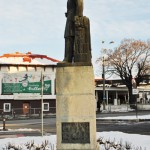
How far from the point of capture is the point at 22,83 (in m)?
59.7

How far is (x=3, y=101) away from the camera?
5744 cm

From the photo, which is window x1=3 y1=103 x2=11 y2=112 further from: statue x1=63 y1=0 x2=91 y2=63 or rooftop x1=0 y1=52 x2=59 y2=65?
statue x1=63 y1=0 x2=91 y2=63

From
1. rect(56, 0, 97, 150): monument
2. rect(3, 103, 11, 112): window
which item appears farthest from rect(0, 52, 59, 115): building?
rect(56, 0, 97, 150): monument

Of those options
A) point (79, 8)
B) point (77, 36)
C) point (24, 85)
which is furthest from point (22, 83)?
point (77, 36)

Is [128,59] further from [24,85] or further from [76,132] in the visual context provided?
[76,132]

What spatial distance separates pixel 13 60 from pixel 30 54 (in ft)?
12.1

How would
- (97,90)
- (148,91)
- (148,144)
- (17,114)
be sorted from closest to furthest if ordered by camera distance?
(148,144)
(17,114)
(97,90)
(148,91)

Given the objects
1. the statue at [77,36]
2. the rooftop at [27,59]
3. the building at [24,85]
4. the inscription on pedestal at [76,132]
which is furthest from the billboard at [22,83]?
the inscription on pedestal at [76,132]

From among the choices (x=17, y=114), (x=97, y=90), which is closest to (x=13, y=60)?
(x=17, y=114)

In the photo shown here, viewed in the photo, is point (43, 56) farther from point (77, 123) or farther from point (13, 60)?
point (77, 123)

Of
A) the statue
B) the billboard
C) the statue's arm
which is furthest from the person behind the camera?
the billboard

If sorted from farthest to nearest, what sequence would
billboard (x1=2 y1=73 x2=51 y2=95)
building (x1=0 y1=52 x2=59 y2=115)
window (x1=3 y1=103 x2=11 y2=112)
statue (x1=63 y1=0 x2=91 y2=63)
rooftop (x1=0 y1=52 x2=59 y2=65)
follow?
rooftop (x1=0 y1=52 x2=59 y2=65)
billboard (x1=2 y1=73 x2=51 y2=95)
building (x1=0 y1=52 x2=59 y2=115)
window (x1=3 y1=103 x2=11 y2=112)
statue (x1=63 y1=0 x2=91 y2=63)

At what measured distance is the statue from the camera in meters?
11.9

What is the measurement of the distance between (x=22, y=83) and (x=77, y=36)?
159 feet
